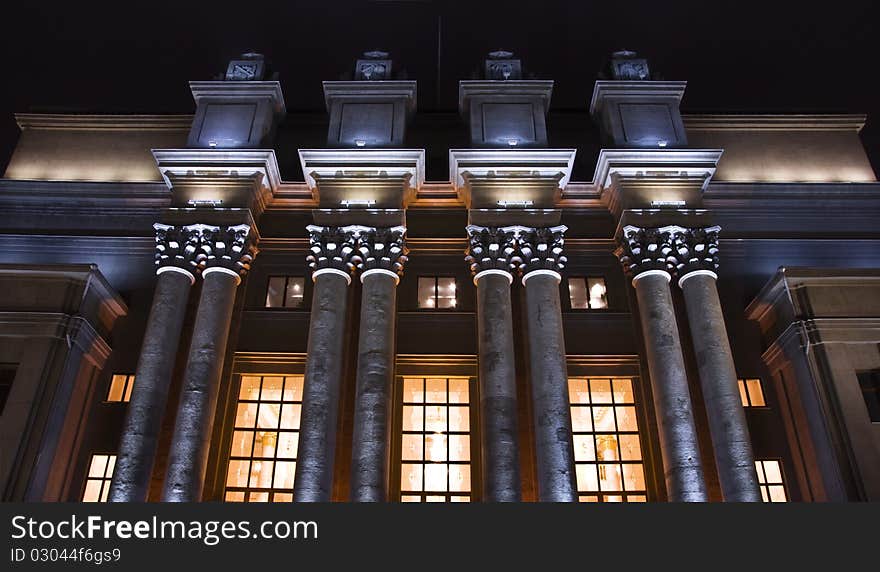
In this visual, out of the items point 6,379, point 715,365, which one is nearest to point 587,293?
point 715,365

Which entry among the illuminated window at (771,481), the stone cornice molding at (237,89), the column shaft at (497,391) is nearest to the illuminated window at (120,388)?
the stone cornice molding at (237,89)

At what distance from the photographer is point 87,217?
2788 centimetres

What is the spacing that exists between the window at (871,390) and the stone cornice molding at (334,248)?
1622cm

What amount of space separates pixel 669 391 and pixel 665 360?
1.05 m

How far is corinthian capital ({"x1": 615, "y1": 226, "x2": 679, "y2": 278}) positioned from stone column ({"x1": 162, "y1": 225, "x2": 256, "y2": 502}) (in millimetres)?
12855

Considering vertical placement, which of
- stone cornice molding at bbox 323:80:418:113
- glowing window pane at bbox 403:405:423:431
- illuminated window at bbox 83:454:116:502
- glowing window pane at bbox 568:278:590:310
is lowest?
illuminated window at bbox 83:454:116:502

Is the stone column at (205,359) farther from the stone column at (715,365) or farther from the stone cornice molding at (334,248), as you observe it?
the stone column at (715,365)

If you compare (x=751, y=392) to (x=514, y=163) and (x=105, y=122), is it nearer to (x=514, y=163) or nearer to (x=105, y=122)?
(x=514, y=163)

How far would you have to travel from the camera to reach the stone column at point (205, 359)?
20.4 metres

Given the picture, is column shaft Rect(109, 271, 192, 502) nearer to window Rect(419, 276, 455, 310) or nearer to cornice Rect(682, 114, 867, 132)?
window Rect(419, 276, 455, 310)

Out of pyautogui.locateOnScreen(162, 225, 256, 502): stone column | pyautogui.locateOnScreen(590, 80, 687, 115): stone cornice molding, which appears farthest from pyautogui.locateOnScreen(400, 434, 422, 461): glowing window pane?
pyautogui.locateOnScreen(590, 80, 687, 115): stone cornice molding

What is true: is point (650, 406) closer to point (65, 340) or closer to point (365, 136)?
point (365, 136)

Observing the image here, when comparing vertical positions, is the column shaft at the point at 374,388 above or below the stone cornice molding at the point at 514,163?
below

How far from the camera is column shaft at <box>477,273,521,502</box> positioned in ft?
66.5
